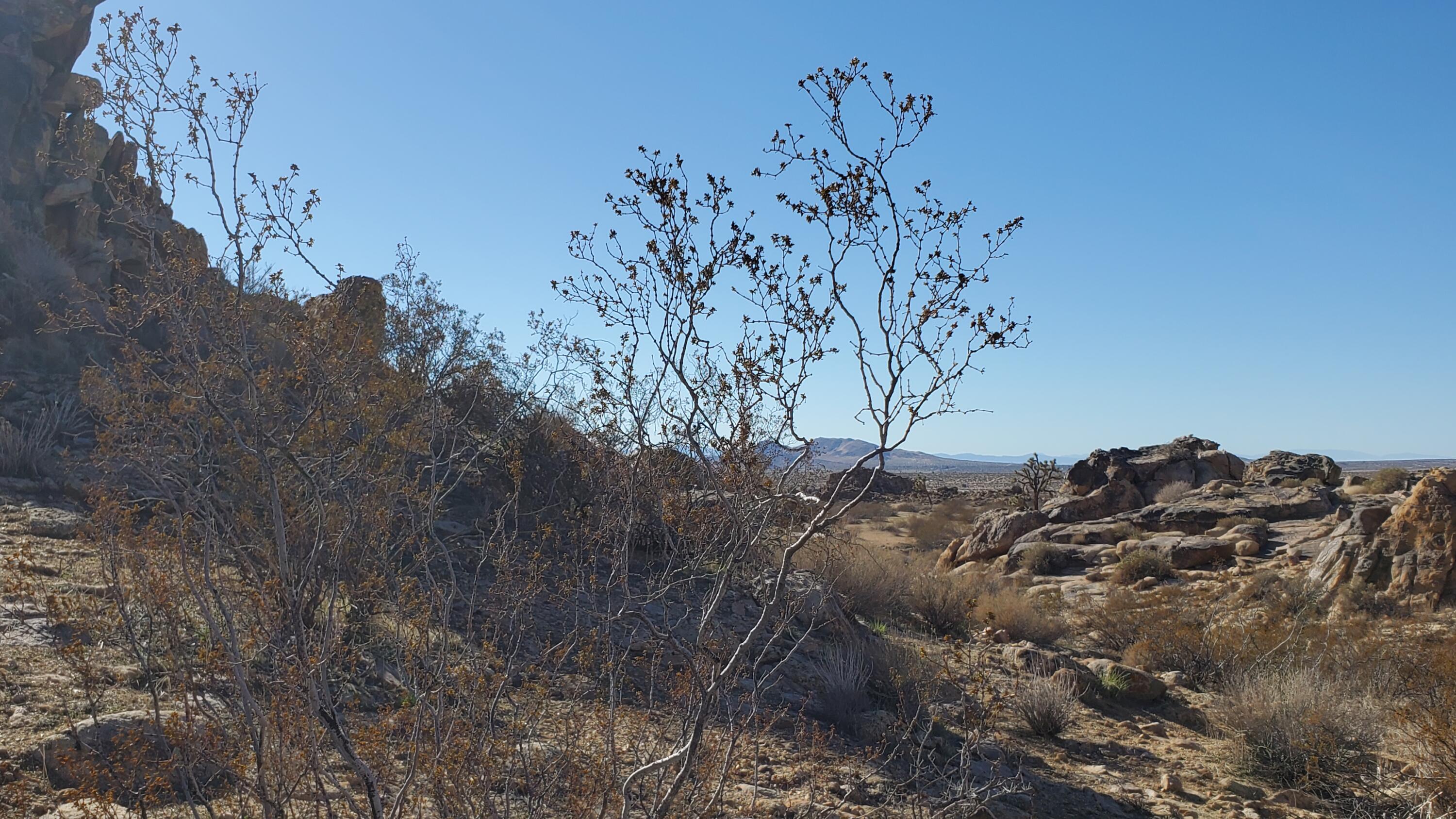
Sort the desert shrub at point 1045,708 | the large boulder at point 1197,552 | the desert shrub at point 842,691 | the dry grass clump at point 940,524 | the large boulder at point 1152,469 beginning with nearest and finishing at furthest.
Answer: the desert shrub at point 842,691 → the desert shrub at point 1045,708 → the large boulder at point 1197,552 → the large boulder at point 1152,469 → the dry grass clump at point 940,524

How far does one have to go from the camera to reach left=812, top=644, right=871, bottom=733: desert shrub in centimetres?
650

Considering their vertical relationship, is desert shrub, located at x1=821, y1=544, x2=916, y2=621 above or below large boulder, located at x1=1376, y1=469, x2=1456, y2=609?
below

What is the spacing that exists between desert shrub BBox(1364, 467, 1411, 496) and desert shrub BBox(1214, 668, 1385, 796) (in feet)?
47.3

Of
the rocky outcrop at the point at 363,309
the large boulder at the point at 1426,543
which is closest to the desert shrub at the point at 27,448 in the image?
the rocky outcrop at the point at 363,309

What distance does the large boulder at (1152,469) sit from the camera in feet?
76.4

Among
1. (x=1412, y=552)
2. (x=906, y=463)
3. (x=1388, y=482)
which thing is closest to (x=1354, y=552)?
(x=1412, y=552)

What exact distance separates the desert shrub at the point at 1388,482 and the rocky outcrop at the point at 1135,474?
386cm

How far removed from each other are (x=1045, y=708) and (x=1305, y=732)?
5.77 ft

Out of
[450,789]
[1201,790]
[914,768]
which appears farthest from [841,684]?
[450,789]

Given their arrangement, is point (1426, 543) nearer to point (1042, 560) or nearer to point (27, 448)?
point (1042, 560)

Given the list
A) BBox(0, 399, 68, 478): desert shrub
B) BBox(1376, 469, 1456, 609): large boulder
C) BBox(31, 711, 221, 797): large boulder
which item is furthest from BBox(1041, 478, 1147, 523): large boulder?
BBox(31, 711, 221, 797): large boulder

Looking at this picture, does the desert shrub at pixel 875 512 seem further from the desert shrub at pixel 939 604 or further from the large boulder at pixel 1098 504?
the desert shrub at pixel 939 604

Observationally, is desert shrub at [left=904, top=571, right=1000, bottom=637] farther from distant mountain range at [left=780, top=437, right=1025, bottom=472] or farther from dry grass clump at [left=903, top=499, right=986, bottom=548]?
distant mountain range at [left=780, top=437, right=1025, bottom=472]

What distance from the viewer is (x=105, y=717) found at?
4.18m
